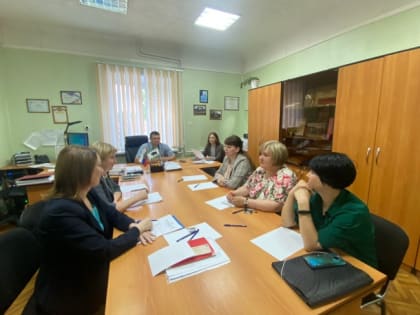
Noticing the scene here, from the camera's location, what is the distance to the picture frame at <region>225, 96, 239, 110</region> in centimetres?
493

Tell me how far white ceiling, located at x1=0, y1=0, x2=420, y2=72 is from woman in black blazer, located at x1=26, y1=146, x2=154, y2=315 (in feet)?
8.27

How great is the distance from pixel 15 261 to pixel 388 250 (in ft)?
6.11

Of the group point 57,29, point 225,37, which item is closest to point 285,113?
point 225,37

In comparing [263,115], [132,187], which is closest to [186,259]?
[132,187]

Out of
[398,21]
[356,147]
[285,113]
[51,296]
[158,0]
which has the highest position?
[158,0]

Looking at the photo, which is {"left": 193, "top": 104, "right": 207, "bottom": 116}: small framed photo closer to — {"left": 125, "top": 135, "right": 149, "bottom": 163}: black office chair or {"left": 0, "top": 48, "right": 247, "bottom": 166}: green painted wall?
{"left": 125, "top": 135, "right": 149, "bottom": 163}: black office chair

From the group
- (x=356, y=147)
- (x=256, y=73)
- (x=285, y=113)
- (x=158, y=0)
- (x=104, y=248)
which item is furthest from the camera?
(x=256, y=73)

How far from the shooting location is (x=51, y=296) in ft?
3.14

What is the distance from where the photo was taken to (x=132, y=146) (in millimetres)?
3816

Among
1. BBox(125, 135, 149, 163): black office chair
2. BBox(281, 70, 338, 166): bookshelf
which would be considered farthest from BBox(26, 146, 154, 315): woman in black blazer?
BBox(125, 135, 149, 163): black office chair

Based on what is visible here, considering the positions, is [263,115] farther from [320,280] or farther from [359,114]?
[320,280]

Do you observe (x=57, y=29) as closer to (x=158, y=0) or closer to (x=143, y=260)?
(x=158, y=0)

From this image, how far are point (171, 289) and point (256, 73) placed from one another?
14.8 feet

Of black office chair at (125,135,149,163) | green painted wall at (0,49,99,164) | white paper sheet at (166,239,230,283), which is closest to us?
white paper sheet at (166,239,230,283)
